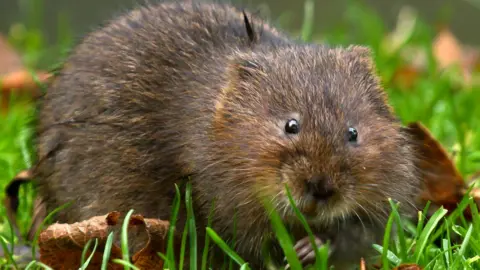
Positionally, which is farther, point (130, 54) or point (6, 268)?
point (130, 54)

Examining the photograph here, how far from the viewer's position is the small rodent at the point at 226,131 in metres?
3.99

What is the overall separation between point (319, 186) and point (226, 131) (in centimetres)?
62

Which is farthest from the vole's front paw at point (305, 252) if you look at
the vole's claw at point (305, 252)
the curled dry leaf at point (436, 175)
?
the curled dry leaf at point (436, 175)

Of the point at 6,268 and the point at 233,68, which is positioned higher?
the point at 233,68

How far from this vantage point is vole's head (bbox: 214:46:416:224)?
152 inches

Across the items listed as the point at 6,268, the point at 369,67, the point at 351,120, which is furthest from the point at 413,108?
the point at 6,268

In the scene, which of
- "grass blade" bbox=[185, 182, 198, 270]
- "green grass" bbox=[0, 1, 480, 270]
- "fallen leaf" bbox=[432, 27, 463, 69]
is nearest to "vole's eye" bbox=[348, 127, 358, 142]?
"green grass" bbox=[0, 1, 480, 270]

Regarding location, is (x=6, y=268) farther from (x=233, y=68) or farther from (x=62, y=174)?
(x=233, y=68)

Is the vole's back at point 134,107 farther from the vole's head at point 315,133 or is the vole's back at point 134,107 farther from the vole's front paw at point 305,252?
the vole's front paw at point 305,252

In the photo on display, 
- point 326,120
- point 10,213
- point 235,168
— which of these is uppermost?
point 326,120

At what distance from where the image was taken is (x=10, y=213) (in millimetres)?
5180

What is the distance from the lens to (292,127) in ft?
13.1

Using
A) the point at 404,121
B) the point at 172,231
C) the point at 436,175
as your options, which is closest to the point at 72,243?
the point at 172,231

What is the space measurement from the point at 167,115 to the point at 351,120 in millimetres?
978
